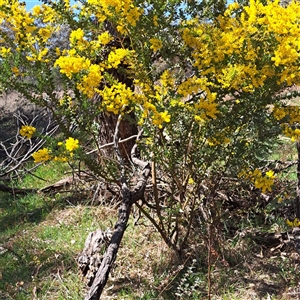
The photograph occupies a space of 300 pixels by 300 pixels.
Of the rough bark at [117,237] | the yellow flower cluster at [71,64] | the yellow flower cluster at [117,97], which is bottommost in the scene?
the rough bark at [117,237]

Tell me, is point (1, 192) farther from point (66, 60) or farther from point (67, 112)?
point (66, 60)

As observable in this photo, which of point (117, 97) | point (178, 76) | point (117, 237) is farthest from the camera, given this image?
point (178, 76)

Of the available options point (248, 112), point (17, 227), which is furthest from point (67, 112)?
point (17, 227)

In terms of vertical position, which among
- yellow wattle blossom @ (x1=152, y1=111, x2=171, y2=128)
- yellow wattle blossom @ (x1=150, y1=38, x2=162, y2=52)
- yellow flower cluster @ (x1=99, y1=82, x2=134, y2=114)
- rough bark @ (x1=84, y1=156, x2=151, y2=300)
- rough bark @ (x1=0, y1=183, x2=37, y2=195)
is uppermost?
yellow wattle blossom @ (x1=150, y1=38, x2=162, y2=52)

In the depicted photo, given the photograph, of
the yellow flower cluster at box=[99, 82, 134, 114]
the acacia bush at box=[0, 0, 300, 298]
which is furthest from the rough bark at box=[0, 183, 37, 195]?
the yellow flower cluster at box=[99, 82, 134, 114]

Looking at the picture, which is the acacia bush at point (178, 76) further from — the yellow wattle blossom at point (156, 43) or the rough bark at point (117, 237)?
the rough bark at point (117, 237)

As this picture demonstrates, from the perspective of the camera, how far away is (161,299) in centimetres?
280

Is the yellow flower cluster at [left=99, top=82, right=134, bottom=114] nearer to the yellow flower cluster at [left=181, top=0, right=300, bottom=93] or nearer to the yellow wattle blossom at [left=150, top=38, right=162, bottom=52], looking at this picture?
the yellow wattle blossom at [left=150, top=38, right=162, bottom=52]

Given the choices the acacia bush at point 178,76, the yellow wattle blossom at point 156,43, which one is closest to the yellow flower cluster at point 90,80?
the acacia bush at point 178,76

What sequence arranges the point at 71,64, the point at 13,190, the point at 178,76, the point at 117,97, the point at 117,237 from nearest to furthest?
the point at 71,64
the point at 117,97
the point at 117,237
the point at 178,76
the point at 13,190

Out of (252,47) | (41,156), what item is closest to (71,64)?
(41,156)

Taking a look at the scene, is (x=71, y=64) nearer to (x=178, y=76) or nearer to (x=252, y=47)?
(x=178, y=76)

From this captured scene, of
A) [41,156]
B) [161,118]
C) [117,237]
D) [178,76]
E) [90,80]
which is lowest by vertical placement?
[117,237]

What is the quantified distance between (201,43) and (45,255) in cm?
213
